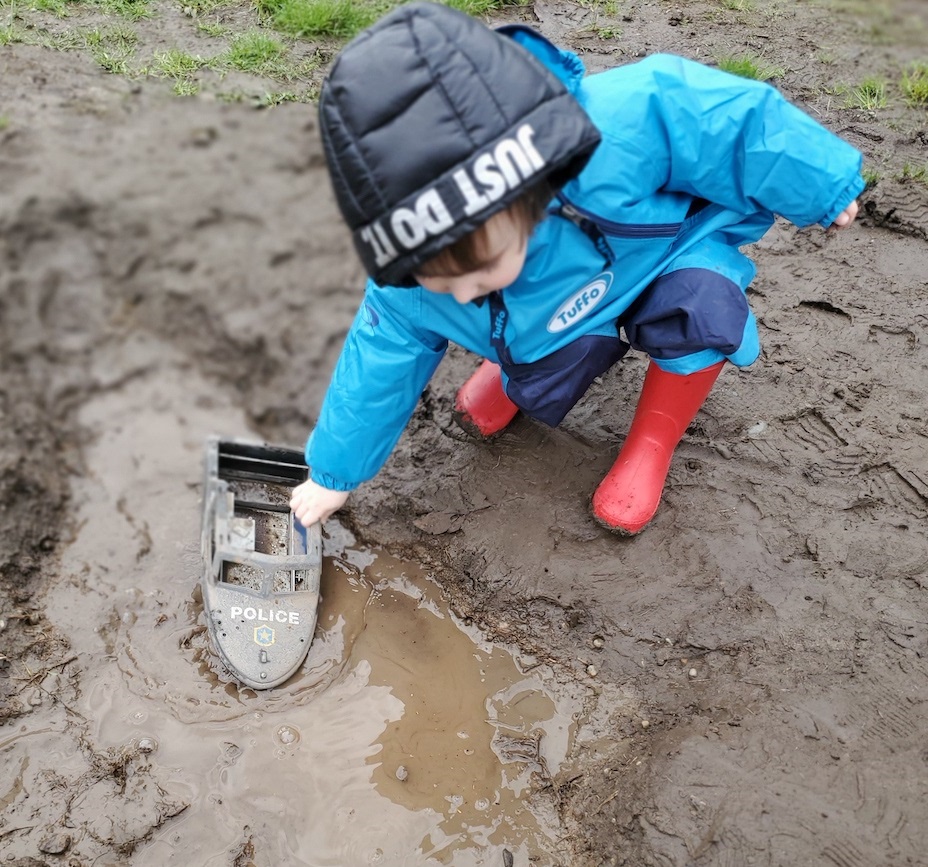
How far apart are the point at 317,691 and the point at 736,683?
3.48ft

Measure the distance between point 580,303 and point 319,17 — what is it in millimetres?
2290

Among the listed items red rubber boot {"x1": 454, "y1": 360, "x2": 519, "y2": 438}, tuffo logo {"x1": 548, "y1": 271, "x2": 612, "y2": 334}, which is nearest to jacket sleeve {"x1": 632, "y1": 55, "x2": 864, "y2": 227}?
tuffo logo {"x1": 548, "y1": 271, "x2": 612, "y2": 334}

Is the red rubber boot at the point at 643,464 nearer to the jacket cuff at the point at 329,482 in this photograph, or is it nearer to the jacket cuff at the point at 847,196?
the jacket cuff at the point at 847,196

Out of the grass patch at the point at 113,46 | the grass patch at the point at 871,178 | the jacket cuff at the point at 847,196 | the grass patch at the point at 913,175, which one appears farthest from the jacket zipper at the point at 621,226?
the grass patch at the point at 113,46

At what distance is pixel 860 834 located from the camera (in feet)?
6.18

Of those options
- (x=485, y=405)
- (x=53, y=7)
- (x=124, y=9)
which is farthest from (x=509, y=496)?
(x=53, y=7)

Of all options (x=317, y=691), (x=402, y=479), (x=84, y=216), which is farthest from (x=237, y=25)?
(x=317, y=691)

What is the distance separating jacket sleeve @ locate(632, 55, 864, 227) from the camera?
5.91 feet

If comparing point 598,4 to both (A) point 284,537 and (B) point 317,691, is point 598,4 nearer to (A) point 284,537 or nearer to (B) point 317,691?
(A) point 284,537

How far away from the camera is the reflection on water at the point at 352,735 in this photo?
2061 mm

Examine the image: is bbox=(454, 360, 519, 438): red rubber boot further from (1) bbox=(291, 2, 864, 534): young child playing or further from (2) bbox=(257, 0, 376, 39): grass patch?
(2) bbox=(257, 0, 376, 39): grass patch

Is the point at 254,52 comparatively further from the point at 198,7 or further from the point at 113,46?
the point at 113,46

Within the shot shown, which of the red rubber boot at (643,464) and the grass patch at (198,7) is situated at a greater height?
the grass patch at (198,7)

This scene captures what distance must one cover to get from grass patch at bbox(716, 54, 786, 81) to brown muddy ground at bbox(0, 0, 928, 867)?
0.31 meters
